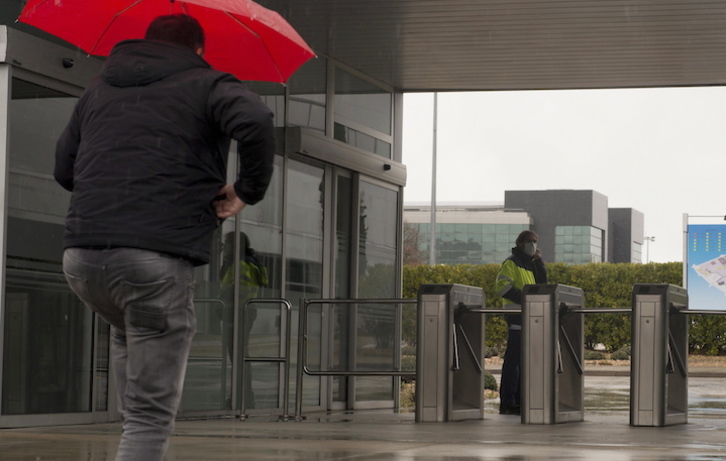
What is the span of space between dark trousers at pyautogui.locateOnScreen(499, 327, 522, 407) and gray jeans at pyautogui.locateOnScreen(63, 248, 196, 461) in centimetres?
795

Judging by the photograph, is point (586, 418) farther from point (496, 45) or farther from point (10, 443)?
point (10, 443)

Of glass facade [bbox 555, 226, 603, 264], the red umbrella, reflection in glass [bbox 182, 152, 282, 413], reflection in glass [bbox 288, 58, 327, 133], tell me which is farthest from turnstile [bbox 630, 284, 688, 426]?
glass facade [bbox 555, 226, 603, 264]

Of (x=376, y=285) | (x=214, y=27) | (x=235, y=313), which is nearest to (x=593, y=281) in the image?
(x=376, y=285)

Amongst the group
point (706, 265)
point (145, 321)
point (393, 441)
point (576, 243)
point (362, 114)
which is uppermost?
point (576, 243)

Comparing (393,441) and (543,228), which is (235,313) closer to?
(393,441)

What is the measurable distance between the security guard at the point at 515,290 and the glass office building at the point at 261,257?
2091 millimetres

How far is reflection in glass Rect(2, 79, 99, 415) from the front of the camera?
8.23m

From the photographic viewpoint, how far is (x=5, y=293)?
26.5 feet

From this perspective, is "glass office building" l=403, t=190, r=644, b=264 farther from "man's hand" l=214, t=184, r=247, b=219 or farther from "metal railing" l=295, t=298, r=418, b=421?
"man's hand" l=214, t=184, r=247, b=219

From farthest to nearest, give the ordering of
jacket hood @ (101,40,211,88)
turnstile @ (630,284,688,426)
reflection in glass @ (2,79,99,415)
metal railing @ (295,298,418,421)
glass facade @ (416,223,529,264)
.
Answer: glass facade @ (416,223,529,264) < metal railing @ (295,298,418,421) < turnstile @ (630,284,688,426) < reflection in glass @ (2,79,99,415) < jacket hood @ (101,40,211,88)

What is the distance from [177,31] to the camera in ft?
11.6

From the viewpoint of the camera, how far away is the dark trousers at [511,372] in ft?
36.4

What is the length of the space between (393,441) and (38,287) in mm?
2950

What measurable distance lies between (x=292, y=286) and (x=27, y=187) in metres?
4.21
